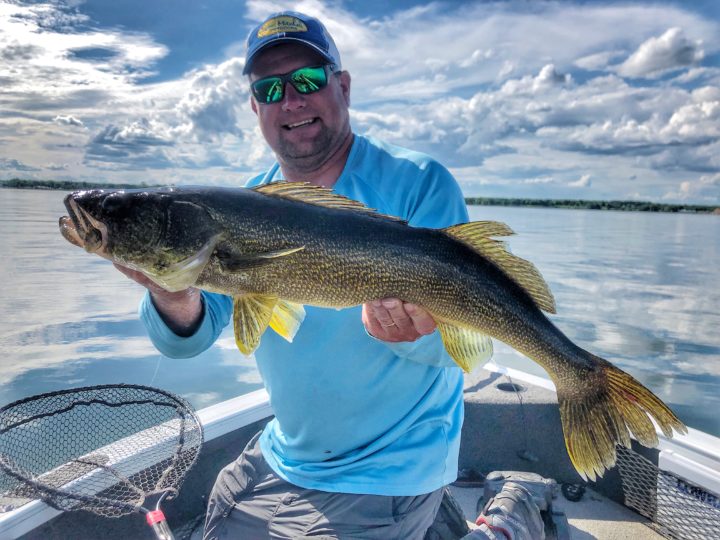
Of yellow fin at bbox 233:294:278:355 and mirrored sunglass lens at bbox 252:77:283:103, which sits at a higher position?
mirrored sunglass lens at bbox 252:77:283:103

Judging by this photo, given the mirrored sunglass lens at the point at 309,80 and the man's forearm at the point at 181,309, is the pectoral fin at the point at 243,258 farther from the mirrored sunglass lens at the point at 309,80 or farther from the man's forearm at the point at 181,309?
the mirrored sunglass lens at the point at 309,80

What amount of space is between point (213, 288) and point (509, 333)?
4.79 ft

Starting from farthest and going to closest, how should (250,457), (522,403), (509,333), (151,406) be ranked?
(522,403) < (151,406) < (250,457) < (509,333)

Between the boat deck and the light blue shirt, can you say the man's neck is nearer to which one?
the light blue shirt

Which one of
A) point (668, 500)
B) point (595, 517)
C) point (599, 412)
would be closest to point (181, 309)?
point (599, 412)

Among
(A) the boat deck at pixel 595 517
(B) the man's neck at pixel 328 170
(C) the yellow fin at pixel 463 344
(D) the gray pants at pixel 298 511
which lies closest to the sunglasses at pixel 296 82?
(B) the man's neck at pixel 328 170

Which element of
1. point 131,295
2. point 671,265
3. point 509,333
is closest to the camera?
point 509,333

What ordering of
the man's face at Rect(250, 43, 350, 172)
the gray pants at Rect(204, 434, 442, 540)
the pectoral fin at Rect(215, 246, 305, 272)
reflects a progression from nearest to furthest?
the pectoral fin at Rect(215, 246, 305, 272) → the gray pants at Rect(204, 434, 442, 540) → the man's face at Rect(250, 43, 350, 172)

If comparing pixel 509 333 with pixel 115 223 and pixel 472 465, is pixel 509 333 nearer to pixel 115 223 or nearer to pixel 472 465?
pixel 115 223

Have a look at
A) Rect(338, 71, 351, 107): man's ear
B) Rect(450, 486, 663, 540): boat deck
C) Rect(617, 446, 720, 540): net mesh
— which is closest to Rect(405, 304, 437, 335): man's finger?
Rect(338, 71, 351, 107): man's ear

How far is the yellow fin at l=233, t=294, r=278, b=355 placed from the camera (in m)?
2.30

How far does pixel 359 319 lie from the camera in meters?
2.73

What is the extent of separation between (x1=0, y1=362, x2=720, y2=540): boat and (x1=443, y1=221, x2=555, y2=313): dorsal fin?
1.67 m

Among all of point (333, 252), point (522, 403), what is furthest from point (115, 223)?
point (522, 403)
